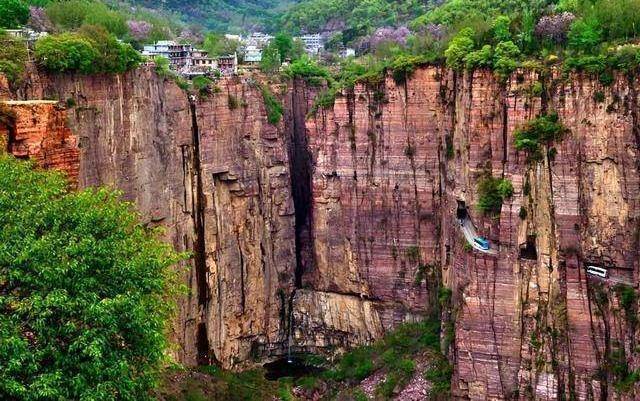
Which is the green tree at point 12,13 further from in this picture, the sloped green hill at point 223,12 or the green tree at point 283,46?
the sloped green hill at point 223,12

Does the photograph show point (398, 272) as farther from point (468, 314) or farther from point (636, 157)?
point (636, 157)

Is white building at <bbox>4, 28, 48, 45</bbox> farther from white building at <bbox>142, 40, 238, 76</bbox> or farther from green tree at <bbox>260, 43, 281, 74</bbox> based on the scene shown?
green tree at <bbox>260, 43, 281, 74</bbox>

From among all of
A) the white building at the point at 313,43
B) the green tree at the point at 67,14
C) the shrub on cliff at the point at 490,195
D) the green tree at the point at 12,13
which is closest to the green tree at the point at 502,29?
the shrub on cliff at the point at 490,195

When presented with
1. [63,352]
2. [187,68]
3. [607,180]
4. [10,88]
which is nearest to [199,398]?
[10,88]

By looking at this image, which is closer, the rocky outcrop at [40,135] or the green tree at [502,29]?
the rocky outcrop at [40,135]

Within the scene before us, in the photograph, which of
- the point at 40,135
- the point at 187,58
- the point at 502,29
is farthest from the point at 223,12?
the point at 40,135

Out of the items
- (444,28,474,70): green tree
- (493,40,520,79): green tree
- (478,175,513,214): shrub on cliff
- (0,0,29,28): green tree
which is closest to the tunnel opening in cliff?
(444,28,474,70): green tree
